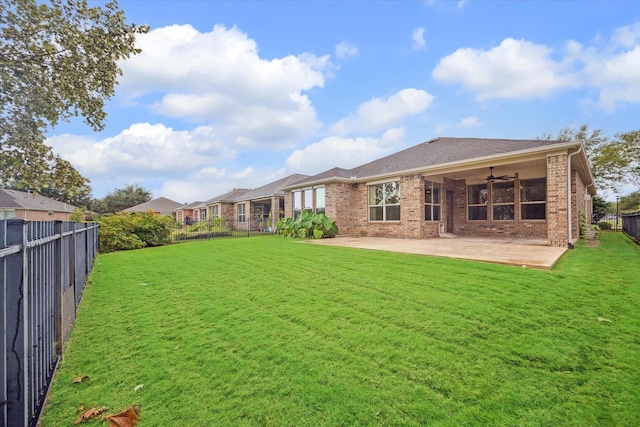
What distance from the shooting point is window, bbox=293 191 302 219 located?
17.1m

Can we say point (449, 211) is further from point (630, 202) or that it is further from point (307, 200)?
point (630, 202)

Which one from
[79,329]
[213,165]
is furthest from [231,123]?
[79,329]

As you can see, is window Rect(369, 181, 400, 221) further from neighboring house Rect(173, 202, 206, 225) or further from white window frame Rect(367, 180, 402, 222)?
neighboring house Rect(173, 202, 206, 225)

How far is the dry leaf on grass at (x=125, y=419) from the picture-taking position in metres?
1.89

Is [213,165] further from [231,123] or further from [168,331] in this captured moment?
[168,331]

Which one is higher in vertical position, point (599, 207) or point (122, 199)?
point (122, 199)

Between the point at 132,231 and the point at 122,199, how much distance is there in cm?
3893

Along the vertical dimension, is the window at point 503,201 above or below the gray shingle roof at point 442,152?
below

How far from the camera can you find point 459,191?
547 inches

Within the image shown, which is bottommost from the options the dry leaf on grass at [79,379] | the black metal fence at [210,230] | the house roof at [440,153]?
the dry leaf on grass at [79,379]

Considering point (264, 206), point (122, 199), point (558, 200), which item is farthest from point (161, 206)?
point (558, 200)

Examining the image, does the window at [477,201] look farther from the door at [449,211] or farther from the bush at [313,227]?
the bush at [313,227]

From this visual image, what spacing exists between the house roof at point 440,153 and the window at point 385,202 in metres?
0.71

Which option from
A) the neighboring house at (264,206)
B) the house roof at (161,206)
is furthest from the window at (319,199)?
the house roof at (161,206)
